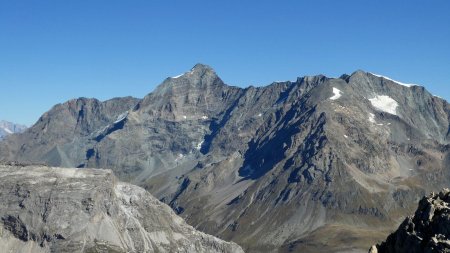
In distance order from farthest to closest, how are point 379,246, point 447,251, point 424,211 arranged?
point 379,246
point 424,211
point 447,251

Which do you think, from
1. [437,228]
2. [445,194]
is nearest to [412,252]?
[437,228]

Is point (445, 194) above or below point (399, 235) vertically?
above

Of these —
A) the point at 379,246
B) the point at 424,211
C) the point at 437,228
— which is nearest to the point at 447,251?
the point at 437,228

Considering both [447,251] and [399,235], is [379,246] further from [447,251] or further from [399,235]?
[447,251]

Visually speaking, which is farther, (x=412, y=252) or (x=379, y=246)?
(x=379, y=246)

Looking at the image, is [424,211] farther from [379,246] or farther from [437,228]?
[379,246]

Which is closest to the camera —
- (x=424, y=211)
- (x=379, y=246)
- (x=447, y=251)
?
(x=447, y=251)
